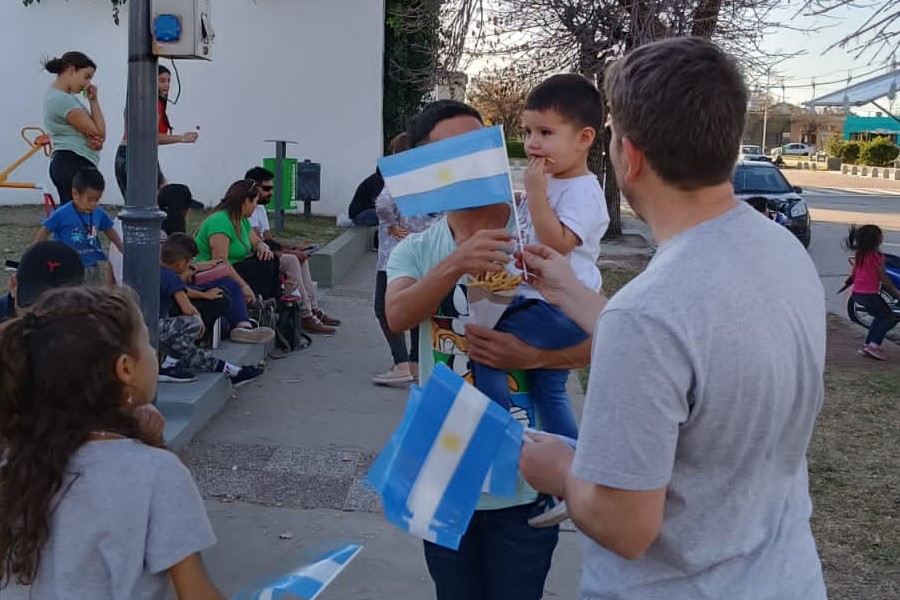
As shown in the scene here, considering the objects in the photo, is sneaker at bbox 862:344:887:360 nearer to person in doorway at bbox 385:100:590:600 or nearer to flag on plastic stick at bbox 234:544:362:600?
person in doorway at bbox 385:100:590:600

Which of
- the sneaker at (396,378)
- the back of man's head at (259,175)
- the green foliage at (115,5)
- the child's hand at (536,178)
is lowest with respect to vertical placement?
the sneaker at (396,378)

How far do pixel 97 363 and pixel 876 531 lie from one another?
4.43 meters

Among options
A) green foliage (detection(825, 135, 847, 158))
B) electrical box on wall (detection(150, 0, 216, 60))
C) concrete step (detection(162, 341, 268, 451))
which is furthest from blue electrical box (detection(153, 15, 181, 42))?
green foliage (detection(825, 135, 847, 158))

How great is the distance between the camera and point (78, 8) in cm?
1711

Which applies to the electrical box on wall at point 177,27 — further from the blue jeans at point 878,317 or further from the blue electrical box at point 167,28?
the blue jeans at point 878,317

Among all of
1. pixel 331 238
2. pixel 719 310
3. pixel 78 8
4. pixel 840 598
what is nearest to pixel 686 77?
pixel 719 310

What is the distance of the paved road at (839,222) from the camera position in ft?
52.3

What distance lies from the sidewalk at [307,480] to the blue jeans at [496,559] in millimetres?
584

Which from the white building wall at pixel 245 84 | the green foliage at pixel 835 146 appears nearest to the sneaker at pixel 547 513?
the white building wall at pixel 245 84

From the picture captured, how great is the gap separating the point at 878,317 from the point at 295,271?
19.2ft

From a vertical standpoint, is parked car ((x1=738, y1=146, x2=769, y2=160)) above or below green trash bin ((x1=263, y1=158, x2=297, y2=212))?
above

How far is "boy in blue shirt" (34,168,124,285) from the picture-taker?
7.02m

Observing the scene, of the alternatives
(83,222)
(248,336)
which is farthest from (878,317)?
(83,222)

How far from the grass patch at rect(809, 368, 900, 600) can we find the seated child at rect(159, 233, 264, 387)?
3.97m
